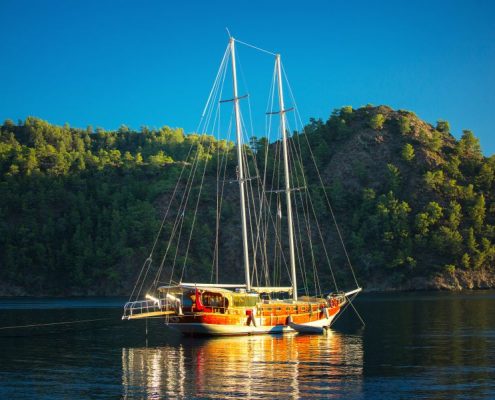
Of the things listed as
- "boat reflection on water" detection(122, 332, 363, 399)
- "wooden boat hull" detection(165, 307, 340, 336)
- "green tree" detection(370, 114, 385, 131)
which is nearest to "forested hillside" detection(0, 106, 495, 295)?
"green tree" detection(370, 114, 385, 131)

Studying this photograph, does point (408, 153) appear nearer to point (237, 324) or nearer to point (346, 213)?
point (346, 213)

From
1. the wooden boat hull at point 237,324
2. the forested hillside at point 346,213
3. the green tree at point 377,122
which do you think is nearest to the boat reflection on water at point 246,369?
the wooden boat hull at point 237,324

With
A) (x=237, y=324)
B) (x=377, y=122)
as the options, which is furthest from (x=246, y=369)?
(x=377, y=122)

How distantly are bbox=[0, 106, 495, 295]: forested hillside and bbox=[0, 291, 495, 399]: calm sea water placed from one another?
80555mm

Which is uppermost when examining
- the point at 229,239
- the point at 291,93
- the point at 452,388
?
the point at 291,93

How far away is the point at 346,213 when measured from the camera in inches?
6727

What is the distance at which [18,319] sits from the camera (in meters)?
83.1

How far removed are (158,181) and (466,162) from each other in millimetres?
88146

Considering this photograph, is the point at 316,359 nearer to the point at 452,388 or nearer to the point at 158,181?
the point at 452,388

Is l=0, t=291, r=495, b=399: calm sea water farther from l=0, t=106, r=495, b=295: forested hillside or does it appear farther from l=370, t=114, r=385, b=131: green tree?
l=370, t=114, r=385, b=131: green tree

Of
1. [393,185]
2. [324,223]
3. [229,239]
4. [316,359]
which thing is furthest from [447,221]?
[316,359]

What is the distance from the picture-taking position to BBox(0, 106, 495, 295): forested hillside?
152 meters

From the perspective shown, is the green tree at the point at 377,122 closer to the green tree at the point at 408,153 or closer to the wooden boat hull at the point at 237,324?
the green tree at the point at 408,153

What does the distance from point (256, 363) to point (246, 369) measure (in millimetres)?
2510
